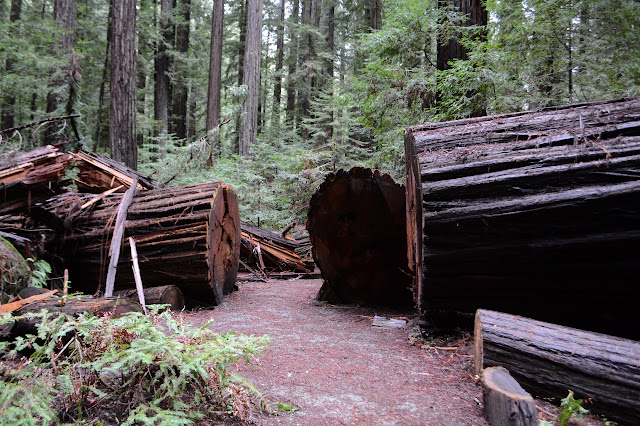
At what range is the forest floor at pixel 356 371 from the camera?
2.30 m

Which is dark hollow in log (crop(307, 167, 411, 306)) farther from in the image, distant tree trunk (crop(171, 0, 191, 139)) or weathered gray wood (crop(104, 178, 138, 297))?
distant tree trunk (crop(171, 0, 191, 139))

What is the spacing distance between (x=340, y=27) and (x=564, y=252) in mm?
26952

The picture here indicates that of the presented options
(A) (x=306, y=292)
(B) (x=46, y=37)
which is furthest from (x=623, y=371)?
(B) (x=46, y=37)

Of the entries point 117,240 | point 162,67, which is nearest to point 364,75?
point 117,240

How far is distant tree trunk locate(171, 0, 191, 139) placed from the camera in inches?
767

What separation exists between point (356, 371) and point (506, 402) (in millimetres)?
1301

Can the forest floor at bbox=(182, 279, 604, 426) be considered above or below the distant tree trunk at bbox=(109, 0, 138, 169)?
below

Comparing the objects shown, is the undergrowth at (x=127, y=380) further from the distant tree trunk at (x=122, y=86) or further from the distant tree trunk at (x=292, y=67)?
the distant tree trunk at (x=292, y=67)

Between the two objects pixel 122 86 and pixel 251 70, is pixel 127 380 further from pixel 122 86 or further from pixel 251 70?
pixel 251 70

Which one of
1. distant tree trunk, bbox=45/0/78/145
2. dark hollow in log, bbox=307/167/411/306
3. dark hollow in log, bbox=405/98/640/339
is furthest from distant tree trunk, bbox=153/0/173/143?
dark hollow in log, bbox=405/98/640/339

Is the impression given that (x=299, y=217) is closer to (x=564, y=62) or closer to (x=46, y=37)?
(x=564, y=62)

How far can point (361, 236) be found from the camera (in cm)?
536

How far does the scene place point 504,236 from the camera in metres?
3.20

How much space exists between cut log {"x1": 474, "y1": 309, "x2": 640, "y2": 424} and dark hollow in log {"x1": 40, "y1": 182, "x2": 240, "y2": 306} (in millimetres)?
3751
